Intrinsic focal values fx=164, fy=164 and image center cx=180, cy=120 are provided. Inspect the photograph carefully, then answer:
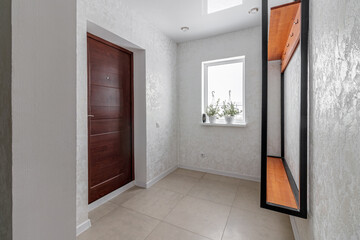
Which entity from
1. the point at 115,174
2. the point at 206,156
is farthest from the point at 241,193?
the point at 115,174

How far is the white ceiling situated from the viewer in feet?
7.08

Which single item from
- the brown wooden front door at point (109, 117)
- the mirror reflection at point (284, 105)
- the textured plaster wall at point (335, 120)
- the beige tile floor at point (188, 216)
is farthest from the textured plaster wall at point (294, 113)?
the brown wooden front door at point (109, 117)

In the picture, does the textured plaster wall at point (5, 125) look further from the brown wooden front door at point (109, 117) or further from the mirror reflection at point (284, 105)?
the brown wooden front door at point (109, 117)

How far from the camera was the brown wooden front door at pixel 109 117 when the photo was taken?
2.03 meters

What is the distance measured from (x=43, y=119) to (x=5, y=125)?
64 mm

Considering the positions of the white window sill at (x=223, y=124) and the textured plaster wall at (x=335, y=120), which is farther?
the white window sill at (x=223, y=124)

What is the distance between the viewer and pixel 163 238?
1564 mm

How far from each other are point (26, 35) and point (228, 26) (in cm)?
296

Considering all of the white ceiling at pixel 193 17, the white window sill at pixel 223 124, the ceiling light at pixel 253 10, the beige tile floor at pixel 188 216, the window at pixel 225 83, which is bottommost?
the beige tile floor at pixel 188 216

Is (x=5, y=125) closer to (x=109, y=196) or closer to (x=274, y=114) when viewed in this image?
(x=274, y=114)

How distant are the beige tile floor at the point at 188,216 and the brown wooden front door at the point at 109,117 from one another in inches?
12.4

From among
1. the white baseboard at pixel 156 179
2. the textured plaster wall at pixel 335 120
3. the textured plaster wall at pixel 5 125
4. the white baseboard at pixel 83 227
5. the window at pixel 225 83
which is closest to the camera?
the textured plaster wall at pixel 5 125

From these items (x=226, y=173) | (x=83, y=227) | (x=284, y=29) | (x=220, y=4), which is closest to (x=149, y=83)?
(x=220, y=4)

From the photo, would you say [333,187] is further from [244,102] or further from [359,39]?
[244,102]
